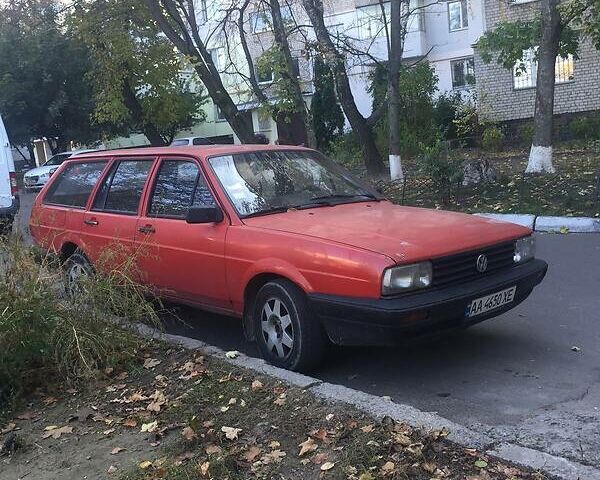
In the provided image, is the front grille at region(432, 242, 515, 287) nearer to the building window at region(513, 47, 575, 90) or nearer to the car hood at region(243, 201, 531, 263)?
the car hood at region(243, 201, 531, 263)

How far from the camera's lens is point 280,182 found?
5664 millimetres

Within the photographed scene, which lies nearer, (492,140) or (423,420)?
(423,420)

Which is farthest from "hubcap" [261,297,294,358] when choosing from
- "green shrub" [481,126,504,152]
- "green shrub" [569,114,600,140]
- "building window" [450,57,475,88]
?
"building window" [450,57,475,88]

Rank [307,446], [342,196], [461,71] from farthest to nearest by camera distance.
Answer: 1. [461,71]
2. [342,196]
3. [307,446]

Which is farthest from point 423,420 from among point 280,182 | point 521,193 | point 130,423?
point 521,193

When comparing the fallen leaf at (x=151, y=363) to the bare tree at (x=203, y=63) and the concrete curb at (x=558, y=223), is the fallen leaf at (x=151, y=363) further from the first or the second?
the bare tree at (x=203, y=63)

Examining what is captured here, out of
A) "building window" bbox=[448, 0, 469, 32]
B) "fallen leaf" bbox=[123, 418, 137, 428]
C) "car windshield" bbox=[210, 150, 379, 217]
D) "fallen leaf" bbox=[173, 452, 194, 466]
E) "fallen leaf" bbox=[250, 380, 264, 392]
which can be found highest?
"building window" bbox=[448, 0, 469, 32]

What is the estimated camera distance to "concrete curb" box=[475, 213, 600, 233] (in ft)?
31.8

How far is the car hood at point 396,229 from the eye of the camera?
4.44 metres

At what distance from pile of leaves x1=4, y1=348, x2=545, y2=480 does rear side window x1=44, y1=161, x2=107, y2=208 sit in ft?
7.91

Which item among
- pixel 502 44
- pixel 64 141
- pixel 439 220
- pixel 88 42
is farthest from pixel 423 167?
pixel 64 141

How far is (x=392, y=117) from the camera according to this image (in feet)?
50.7

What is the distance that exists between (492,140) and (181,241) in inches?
705

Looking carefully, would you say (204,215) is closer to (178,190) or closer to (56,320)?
(178,190)
